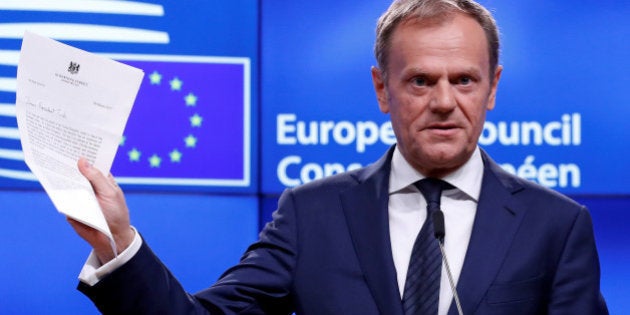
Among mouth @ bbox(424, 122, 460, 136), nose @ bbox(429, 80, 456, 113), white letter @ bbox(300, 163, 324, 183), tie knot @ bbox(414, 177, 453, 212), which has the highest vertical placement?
nose @ bbox(429, 80, 456, 113)

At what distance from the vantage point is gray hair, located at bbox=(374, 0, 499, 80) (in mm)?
1786

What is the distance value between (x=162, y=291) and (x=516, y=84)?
1.91 meters

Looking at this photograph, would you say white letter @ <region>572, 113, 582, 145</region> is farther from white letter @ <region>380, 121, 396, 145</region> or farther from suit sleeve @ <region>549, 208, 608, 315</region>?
suit sleeve @ <region>549, 208, 608, 315</region>

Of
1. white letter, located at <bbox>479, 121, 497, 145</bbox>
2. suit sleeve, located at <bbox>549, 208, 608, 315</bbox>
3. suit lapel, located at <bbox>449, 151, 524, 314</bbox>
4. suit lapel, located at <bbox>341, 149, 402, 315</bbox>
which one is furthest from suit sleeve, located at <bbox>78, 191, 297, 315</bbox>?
white letter, located at <bbox>479, 121, 497, 145</bbox>

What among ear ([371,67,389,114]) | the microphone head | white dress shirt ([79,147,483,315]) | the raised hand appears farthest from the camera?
ear ([371,67,389,114])

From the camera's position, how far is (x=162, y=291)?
5.23 feet

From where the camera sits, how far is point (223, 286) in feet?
5.71

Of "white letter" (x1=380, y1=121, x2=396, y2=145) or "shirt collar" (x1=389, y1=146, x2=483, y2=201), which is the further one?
"white letter" (x1=380, y1=121, x2=396, y2=145)

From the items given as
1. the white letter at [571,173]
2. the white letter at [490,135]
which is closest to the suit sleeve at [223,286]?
the white letter at [490,135]

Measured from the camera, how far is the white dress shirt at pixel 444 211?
1720mm

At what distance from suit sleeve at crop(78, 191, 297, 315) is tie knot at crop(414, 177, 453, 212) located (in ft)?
0.85

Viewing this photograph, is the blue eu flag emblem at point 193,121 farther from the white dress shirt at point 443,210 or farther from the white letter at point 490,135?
the white dress shirt at point 443,210

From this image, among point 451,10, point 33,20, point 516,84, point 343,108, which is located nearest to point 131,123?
point 33,20

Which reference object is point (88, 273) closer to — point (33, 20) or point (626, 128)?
point (33, 20)
